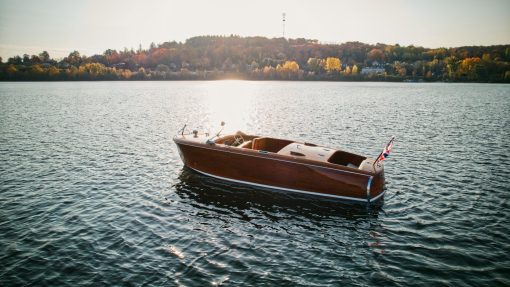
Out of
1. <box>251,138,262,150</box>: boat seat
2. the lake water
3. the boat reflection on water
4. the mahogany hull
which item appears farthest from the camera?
<box>251,138,262,150</box>: boat seat

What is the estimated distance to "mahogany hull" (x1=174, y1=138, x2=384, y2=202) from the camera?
15375 millimetres

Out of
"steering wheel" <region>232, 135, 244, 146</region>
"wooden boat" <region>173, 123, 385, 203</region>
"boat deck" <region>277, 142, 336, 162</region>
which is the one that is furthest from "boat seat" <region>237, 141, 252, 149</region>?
"boat deck" <region>277, 142, 336, 162</region>

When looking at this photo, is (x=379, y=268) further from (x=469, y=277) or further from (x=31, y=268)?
(x=31, y=268)

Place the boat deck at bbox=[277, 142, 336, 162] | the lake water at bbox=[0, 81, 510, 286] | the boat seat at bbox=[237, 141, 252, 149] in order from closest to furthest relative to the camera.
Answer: the lake water at bbox=[0, 81, 510, 286], the boat deck at bbox=[277, 142, 336, 162], the boat seat at bbox=[237, 141, 252, 149]

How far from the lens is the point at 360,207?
15.5 m

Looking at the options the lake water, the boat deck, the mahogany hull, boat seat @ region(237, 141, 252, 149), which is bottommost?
the lake water

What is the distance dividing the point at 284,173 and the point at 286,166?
1.42 feet

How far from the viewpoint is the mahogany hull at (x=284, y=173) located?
15375 millimetres

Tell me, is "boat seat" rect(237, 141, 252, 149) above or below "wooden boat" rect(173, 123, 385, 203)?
above

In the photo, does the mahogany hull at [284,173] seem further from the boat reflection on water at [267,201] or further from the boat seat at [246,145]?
the boat seat at [246,145]

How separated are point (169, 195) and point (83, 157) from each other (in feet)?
36.2

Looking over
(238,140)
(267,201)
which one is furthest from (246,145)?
(267,201)

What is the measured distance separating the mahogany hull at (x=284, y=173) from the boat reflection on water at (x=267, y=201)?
34cm

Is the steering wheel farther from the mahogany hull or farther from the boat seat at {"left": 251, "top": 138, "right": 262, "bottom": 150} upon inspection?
the mahogany hull
